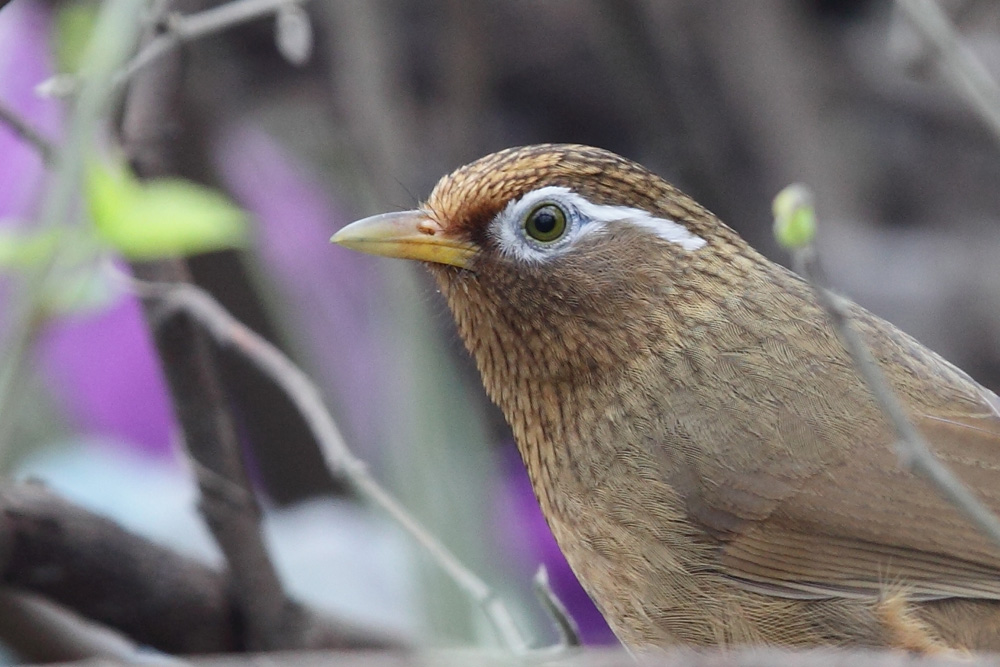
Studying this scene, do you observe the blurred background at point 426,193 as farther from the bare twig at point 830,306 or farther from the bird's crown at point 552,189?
the bare twig at point 830,306

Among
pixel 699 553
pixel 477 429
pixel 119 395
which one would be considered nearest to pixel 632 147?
pixel 477 429

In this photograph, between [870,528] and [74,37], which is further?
[74,37]

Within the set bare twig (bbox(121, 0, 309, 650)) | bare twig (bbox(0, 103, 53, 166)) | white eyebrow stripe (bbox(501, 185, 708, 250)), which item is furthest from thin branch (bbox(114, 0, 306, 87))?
white eyebrow stripe (bbox(501, 185, 708, 250))

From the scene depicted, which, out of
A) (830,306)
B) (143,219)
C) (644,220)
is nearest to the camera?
(830,306)

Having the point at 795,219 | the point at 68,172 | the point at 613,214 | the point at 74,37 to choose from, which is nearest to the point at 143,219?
the point at 68,172

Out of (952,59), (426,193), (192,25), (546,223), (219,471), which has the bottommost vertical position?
(219,471)

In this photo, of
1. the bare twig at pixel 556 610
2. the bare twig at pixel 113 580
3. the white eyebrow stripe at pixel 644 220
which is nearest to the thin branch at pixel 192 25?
the white eyebrow stripe at pixel 644 220

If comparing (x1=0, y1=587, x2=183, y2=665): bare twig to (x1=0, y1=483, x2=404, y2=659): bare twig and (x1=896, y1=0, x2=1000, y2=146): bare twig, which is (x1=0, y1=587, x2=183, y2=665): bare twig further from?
(x1=896, y1=0, x2=1000, y2=146): bare twig

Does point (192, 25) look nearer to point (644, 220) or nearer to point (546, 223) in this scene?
point (546, 223)
